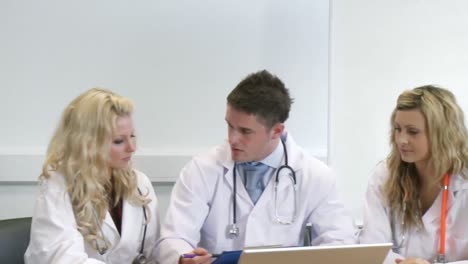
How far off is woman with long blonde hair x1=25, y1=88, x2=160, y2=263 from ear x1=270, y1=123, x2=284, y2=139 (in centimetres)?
51

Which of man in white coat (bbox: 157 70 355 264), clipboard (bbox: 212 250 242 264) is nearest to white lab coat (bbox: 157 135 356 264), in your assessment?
man in white coat (bbox: 157 70 355 264)

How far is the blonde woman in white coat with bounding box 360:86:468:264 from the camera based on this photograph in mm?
2092

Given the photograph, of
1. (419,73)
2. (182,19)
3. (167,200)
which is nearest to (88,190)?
(167,200)

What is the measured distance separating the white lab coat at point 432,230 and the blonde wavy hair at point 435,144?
1.5 inches

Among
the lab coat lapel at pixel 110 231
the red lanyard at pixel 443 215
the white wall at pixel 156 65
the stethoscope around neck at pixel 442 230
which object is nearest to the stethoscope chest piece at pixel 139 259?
the lab coat lapel at pixel 110 231

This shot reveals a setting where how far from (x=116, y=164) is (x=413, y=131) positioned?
3.62 feet

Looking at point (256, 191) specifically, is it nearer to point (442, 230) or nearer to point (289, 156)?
point (289, 156)

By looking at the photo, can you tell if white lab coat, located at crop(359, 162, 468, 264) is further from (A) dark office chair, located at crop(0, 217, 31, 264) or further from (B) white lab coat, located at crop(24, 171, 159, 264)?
(A) dark office chair, located at crop(0, 217, 31, 264)

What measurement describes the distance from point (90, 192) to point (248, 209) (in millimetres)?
601

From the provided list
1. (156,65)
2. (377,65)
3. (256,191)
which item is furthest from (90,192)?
(377,65)

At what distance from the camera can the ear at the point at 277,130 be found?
2051 millimetres

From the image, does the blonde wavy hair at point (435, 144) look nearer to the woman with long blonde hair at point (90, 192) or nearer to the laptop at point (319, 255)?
the laptop at point (319, 255)

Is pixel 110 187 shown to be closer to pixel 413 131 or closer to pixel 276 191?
pixel 276 191

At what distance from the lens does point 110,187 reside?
1.96 metres
